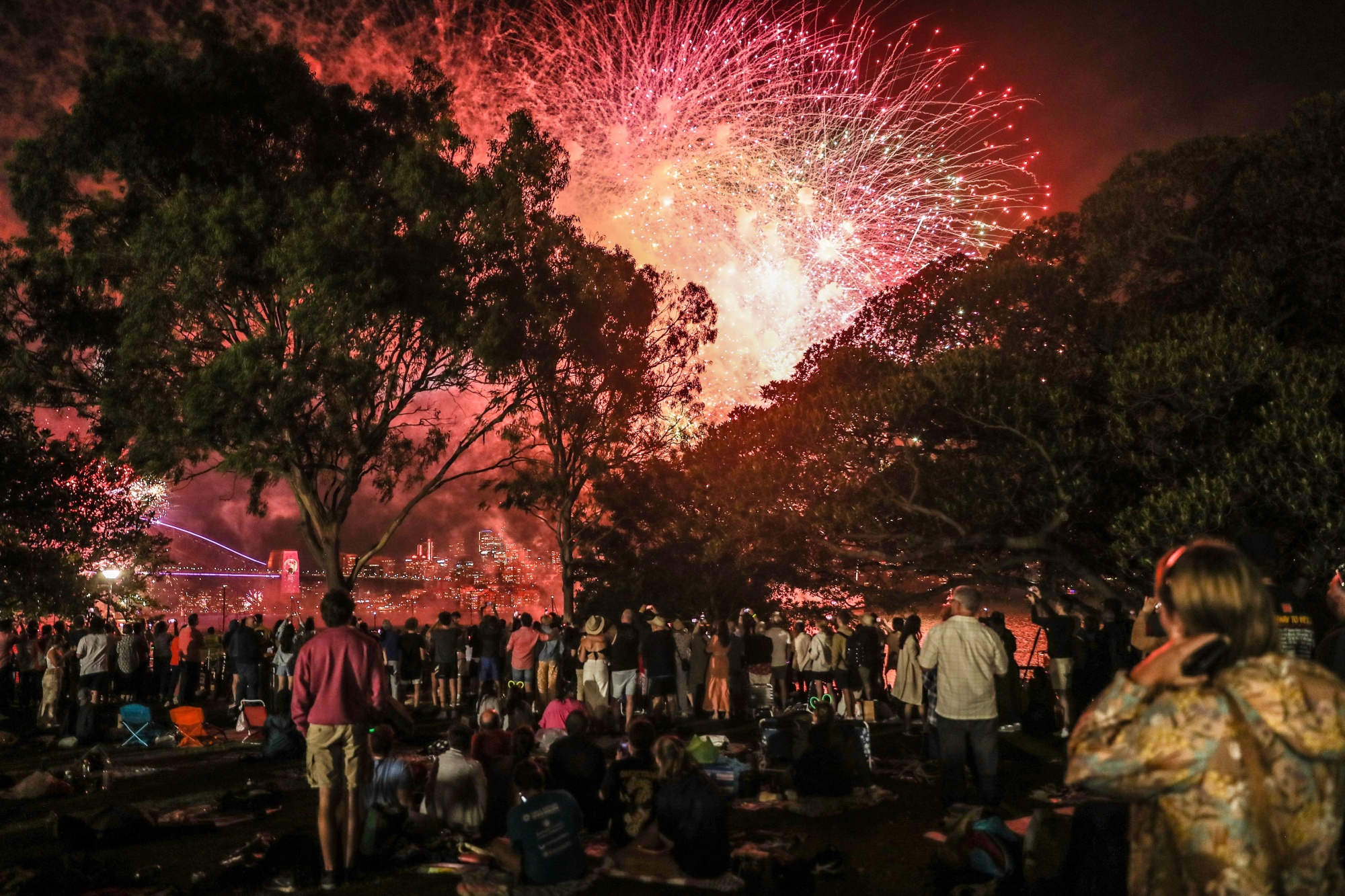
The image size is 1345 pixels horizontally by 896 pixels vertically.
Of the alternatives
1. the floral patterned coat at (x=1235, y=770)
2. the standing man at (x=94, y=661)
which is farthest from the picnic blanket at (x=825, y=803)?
the standing man at (x=94, y=661)

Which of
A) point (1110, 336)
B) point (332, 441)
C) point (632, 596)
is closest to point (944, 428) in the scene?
point (1110, 336)

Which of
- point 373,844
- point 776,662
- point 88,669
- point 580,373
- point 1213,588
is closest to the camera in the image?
point 1213,588

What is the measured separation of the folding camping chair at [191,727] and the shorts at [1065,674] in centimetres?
1060

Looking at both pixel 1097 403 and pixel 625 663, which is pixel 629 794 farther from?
pixel 1097 403

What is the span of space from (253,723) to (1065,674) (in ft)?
33.9

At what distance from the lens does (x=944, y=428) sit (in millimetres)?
21125

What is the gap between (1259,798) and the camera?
225 cm

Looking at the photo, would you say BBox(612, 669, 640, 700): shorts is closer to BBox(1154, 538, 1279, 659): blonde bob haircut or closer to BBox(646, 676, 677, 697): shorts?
BBox(646, 676, 677, 697): shorts

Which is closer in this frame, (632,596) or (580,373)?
(580,373)

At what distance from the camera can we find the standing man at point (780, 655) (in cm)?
1547

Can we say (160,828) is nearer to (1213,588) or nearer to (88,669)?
(88,669)

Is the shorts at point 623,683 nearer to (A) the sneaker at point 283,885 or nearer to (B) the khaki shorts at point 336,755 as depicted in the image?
(A) the sneaker at point 283,885

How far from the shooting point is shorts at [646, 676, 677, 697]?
14.0 m

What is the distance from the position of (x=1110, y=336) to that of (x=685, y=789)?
1821 cm
